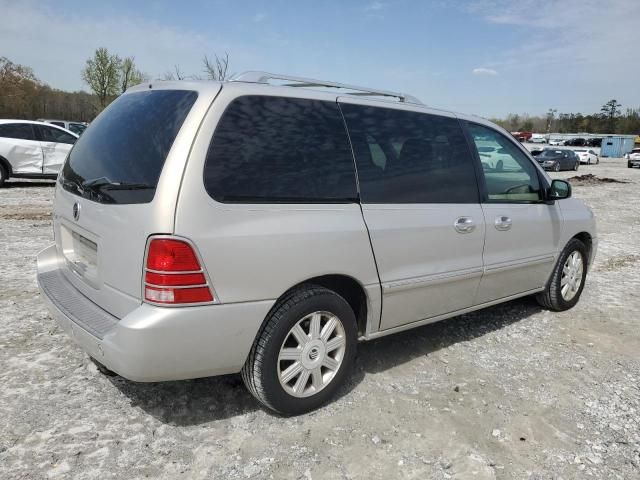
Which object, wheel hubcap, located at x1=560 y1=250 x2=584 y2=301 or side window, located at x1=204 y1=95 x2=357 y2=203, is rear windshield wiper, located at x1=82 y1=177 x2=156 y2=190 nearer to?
side window, located at x1=204 y1=95 x2=357 y2=203

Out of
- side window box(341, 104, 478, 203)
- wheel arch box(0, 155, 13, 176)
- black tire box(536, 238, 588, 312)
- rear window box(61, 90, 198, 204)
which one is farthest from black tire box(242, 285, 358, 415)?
wheel arch box(0, 155, 13, 176)

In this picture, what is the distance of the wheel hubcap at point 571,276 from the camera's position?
484 cm

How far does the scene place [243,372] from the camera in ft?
8.94

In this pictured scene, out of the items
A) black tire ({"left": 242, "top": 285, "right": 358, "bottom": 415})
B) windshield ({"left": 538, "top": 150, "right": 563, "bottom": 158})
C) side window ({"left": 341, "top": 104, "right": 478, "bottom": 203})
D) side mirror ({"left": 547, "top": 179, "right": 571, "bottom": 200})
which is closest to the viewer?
black tire ({"left": 242, "top": 285, "right": 358, "bottom": 415})

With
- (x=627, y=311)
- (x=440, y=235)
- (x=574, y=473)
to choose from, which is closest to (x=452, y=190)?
(x=440, y=235)

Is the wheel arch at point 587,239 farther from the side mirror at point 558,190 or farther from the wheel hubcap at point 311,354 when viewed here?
the wheel hubcap at point 311,354

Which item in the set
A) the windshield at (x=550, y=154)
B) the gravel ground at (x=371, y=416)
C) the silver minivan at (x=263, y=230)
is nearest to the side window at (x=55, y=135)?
the gravel ground at (x=371, y=416)

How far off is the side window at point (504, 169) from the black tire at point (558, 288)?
0.80 metres

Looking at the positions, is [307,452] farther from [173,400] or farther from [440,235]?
[440,235]

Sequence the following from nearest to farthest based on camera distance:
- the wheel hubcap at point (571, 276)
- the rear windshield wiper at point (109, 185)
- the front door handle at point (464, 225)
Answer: the rear windshield wiper at point (109, 185) → the front door handle at point (464, 225) → the wheel hubcap at point (571, 276)

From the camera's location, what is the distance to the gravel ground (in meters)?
2.50

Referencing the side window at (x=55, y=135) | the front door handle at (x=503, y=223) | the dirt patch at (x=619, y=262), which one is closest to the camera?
the front door handle at (x=503, y=223)

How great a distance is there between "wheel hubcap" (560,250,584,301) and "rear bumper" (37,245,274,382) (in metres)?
3.43

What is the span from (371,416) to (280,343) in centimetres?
76
